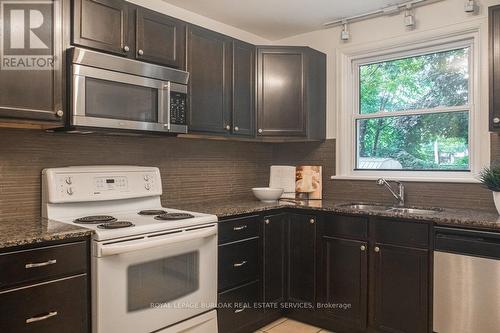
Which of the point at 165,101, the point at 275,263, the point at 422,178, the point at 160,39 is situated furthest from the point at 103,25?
the point at 422,178

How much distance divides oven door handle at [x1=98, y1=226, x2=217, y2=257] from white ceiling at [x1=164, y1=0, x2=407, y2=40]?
1.73 meters

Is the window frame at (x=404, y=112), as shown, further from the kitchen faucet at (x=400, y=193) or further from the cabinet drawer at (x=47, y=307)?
the cabinet drawer at (x=47, y=307)

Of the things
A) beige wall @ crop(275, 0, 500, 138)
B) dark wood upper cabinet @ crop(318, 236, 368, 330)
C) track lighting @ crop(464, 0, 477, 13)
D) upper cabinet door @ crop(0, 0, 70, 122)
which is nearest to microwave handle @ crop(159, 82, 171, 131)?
upper cabinet door @ crop(0, 0, 70, 122)

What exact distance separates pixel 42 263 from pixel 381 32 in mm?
2912

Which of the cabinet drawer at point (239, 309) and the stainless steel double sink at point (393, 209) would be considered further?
the stainless steel double sink at point (393, 209)

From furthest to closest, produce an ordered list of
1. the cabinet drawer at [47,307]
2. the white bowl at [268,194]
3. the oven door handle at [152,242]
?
1. the white bowl at [268,194]
2. the oven door handle at [152,242]
3. the cabinet drawer at [47,307]

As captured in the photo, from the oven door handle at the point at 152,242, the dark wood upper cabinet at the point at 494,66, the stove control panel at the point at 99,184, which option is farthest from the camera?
the dark wood upper cabinet at the point at 494,66

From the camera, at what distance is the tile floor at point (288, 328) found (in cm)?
287

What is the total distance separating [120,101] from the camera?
2.27 metres

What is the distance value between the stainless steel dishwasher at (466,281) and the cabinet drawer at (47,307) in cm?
196

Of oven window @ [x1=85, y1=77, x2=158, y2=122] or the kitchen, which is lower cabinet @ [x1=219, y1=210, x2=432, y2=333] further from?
oven window @ [x1=85, y1=77, x2=158, y2=122]

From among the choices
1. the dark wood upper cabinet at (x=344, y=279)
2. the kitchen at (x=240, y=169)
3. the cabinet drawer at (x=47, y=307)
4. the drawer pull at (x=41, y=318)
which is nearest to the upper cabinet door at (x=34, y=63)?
the kitchen at (x=240, y=169)

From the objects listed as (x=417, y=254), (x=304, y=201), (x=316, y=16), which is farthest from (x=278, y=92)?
(x=417, y=254)

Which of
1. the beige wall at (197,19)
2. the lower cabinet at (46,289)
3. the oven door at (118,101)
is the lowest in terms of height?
the lower cabinet at (46,289)
